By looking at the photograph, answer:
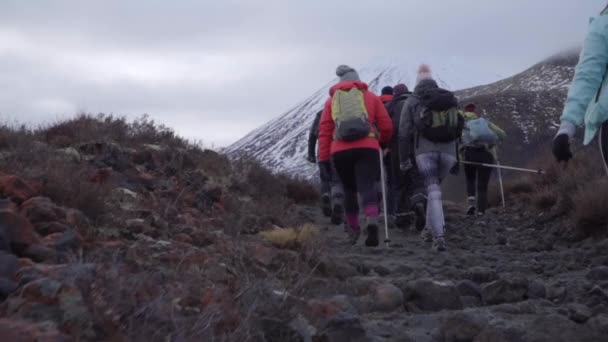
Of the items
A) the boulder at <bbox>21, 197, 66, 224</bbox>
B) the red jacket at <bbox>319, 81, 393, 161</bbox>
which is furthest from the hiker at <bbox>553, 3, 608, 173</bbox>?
the red jacket at <bbox>319, 81, 393, 161</bbox>

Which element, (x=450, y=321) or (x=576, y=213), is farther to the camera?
(x=576, y=213)

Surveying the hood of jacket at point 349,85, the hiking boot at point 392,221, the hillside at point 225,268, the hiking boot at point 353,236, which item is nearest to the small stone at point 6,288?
the hillside at point 225,268

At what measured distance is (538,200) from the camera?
34.5 feet

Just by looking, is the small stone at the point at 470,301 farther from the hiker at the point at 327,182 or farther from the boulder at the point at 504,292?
the hiker at the point at 327,182

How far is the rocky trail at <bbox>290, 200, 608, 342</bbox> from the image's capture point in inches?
122

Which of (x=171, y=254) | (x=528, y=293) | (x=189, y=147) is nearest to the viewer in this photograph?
(x=171, y=254)

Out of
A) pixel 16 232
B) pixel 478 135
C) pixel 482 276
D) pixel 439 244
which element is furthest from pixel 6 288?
pixel 478 135

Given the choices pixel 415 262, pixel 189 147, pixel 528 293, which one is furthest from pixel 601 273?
pixel 189 147

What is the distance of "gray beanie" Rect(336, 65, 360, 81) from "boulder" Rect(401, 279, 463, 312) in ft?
11.4

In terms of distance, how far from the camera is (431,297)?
13.0ft

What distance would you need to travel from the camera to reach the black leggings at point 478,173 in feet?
36.7

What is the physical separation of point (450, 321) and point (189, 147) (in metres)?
7.69

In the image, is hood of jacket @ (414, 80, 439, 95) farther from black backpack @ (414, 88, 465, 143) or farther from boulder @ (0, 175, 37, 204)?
boulder @ (0, 175, 37, 204)

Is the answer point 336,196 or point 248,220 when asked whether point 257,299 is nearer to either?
point 248,220
